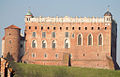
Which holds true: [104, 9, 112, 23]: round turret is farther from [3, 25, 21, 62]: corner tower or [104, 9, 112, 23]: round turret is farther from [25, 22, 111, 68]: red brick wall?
[3, 25, 21, 62]: corner tower

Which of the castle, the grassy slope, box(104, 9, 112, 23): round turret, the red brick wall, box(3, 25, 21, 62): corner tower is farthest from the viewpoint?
box(104, 9, 112, 23): round turret

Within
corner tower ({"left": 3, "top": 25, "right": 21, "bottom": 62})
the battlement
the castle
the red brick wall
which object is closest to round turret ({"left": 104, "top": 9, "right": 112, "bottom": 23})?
the castle

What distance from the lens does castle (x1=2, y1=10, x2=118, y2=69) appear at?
9644 cm

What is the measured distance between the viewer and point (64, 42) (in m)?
97.8

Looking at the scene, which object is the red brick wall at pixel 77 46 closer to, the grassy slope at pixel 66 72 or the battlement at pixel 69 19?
the battlement at pixel 69 19

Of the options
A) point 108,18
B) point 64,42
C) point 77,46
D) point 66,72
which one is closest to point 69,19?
point 64,42

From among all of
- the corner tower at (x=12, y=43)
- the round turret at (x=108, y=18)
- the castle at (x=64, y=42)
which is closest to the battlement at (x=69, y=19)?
the castle at (x=64, y=42)

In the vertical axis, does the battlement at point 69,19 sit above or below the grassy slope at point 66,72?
above

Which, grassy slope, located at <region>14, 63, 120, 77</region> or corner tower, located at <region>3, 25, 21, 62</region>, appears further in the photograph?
corner tower, located at <region>3, 25, 21, 62</region>

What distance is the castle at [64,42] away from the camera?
316ft

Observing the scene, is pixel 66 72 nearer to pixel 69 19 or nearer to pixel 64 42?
pixel 64 42

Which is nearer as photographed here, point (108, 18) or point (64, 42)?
point (108, 18)

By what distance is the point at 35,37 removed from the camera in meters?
99.3

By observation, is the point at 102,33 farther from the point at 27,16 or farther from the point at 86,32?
the point at 27,16
